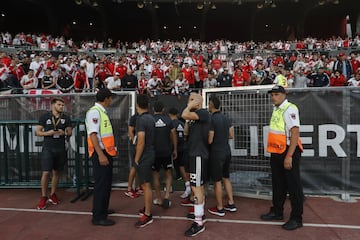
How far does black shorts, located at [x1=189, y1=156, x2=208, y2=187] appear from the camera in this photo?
4.68 m

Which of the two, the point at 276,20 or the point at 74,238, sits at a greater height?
the point at 276,20

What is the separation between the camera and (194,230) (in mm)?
4531

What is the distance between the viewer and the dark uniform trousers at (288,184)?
15.4ft

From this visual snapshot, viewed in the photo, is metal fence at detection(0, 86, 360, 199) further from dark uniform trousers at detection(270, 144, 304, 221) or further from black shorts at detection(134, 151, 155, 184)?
black shorts at detection(134, 151, 155, 184)

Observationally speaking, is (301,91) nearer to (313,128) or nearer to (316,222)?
(313,128)

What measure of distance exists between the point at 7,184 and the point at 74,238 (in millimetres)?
3067

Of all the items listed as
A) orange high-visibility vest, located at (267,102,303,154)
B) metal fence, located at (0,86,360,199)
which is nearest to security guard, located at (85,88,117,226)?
metal fence, located at (0,86,360,199)

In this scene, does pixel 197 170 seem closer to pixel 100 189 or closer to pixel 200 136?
pixel 200 136

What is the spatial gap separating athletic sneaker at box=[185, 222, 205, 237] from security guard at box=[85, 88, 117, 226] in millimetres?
1206

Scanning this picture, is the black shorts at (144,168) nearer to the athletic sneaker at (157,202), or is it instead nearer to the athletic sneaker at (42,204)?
the athletic sneaker at (157,202)

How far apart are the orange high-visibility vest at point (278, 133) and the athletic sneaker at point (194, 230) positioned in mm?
1538

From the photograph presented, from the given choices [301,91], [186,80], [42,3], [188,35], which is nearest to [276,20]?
[188,35]

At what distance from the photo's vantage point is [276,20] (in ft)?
137

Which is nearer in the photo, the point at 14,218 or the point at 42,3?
the point at 14,218
